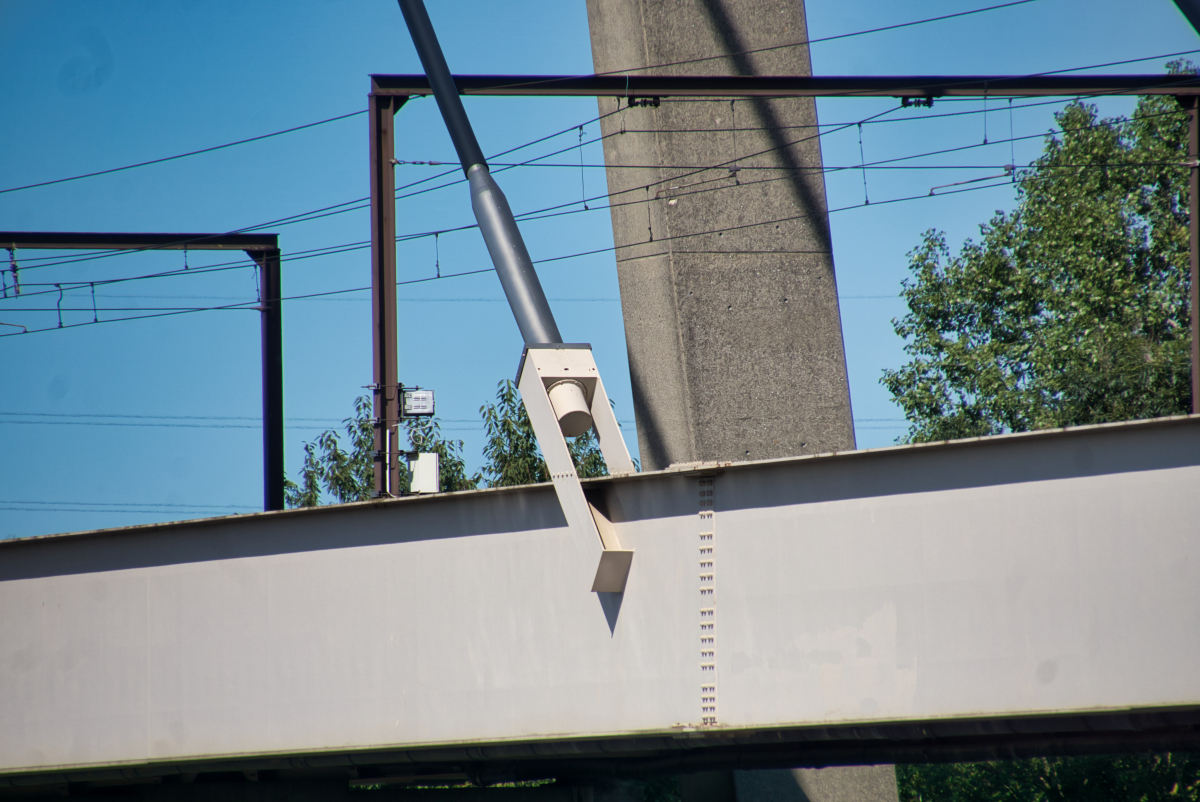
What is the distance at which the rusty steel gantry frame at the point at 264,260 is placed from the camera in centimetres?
1667

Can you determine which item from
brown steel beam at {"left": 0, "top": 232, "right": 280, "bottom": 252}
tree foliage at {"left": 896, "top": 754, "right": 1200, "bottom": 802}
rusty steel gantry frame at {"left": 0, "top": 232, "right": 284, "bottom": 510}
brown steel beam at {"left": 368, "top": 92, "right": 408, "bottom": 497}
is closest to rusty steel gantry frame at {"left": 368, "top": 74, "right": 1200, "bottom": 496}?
brown steel beam at {"left": 368, "top": 92, "right": 408, "bottom": 497}

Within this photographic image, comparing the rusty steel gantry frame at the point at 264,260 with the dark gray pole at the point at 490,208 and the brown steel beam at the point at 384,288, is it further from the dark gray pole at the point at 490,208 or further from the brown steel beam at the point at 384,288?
the dark gray pole at the point at 490,208

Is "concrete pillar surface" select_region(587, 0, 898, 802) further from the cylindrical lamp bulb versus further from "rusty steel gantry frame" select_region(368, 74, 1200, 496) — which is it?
the cylindrical lamp bulb

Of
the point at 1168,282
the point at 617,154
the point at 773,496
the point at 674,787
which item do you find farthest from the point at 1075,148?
the point at 773,496

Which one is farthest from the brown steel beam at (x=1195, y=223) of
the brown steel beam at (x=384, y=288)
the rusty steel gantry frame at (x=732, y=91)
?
the brown steel beam at (x=384, y=288)

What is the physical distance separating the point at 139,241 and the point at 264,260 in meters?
2.73

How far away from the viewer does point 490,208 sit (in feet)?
38.0

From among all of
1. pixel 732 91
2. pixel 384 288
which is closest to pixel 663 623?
pixel 384 288

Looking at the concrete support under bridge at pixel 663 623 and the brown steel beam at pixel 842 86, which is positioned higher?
the brown steel beam at pixel 842 86

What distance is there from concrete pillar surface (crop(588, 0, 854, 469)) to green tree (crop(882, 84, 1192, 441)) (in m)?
15.8

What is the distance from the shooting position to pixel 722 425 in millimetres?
16438

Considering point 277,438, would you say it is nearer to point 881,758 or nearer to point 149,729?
point 149,729

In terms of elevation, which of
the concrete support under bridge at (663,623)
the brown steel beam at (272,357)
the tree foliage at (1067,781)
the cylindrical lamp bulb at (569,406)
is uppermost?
the brown steel beam at (272,357)

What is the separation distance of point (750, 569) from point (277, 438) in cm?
1080
